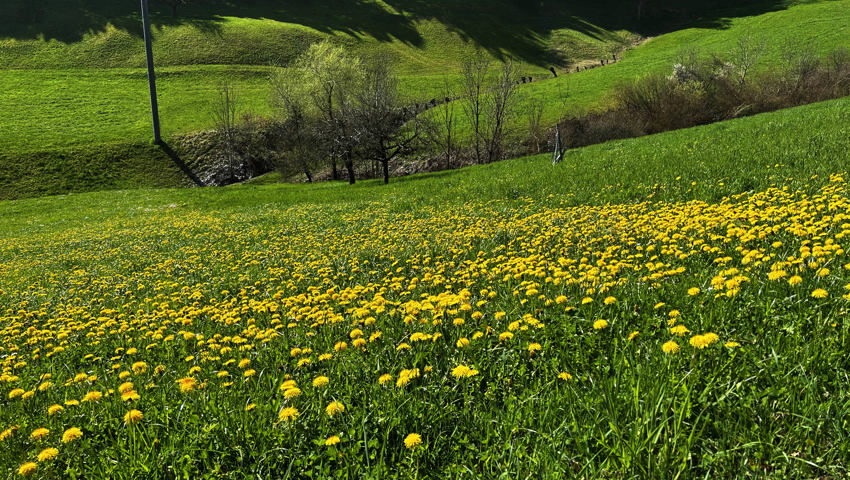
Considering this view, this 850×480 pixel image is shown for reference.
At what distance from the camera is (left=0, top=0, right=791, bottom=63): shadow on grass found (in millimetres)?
83312

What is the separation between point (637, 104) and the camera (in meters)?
41.1

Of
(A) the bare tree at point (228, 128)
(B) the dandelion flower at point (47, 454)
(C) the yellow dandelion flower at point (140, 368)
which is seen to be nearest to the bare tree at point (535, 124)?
(A) the bare tree at point (228, 128)

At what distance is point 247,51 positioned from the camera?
83.0 m

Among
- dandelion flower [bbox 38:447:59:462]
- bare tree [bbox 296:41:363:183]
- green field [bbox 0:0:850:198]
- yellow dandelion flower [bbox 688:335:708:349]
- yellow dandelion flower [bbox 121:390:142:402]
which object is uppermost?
green field [bbox 0:0:850:198]

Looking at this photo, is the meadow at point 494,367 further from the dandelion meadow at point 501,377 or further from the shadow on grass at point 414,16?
the shadow on grass at point 414,16

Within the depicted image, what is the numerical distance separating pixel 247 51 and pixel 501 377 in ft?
311

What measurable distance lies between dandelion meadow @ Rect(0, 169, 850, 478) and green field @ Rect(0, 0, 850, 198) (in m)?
46.6

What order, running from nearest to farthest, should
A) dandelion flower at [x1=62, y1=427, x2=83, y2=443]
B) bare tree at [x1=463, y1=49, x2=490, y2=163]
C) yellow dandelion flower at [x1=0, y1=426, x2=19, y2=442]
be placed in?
dandelion flower at [x1=62, y1=427, x2=83, y2=443]
yellow dandelion flower at [x1=0, y1=426, x2=19, y2=442]
bare tree at [x1=463, y1=49, x2=490, y2=163]

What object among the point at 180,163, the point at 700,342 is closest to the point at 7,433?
the point at 700,342

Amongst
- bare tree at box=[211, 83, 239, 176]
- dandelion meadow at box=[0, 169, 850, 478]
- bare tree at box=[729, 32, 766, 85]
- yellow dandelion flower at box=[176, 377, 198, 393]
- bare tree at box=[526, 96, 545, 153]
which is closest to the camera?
dandelion meadow at box=[0, 169, 850, 478]

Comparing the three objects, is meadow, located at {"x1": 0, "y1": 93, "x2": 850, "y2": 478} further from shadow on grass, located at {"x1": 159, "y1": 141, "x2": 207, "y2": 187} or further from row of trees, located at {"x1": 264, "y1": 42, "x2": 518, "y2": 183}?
shadow on grass, located at {"x1": 159, "y1": 141, "x2": 207, "y2": 187}

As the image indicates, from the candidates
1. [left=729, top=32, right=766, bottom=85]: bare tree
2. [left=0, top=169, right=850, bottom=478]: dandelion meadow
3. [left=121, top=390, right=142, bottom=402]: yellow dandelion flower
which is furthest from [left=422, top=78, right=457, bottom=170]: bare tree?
[left=121, top=390, right=142, bottom=402]: yellow dandelion flower

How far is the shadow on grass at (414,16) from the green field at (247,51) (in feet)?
1.61

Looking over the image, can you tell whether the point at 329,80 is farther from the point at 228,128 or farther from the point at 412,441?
the point at 412,441
